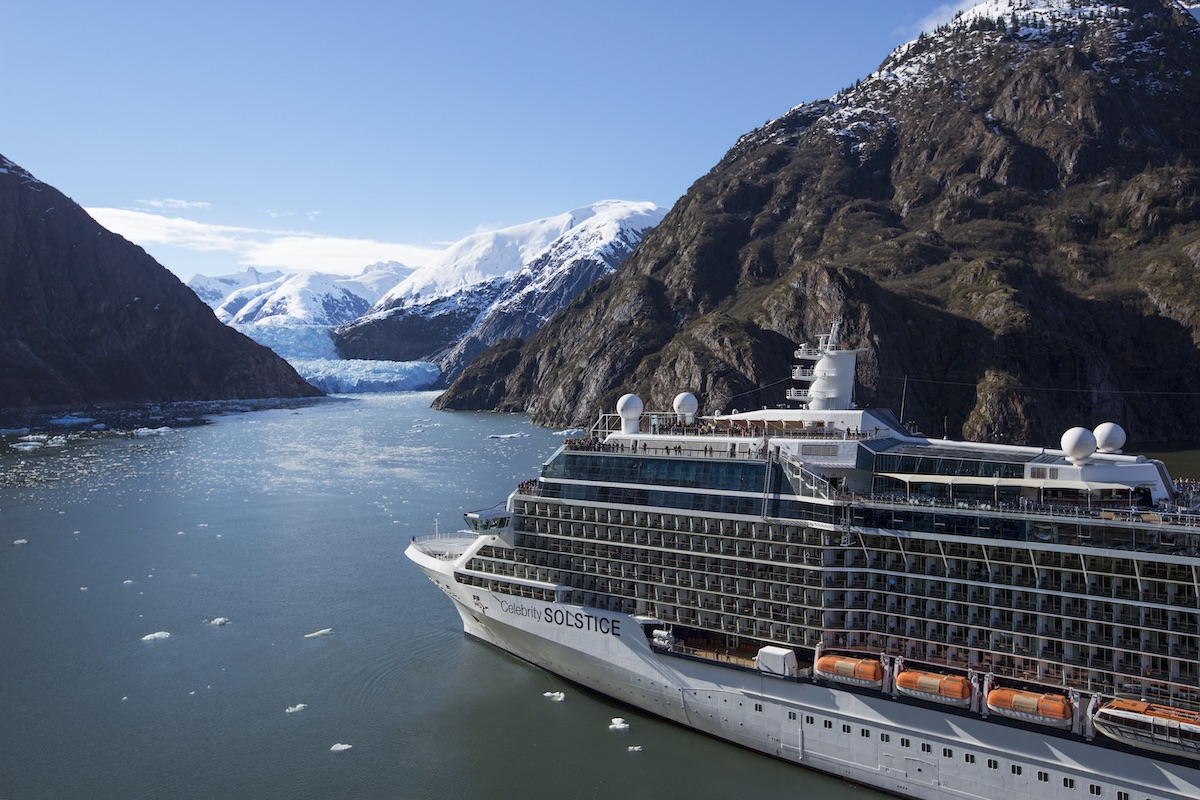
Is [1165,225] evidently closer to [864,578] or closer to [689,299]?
[689,299]

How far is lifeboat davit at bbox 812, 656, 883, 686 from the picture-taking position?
23828 mm

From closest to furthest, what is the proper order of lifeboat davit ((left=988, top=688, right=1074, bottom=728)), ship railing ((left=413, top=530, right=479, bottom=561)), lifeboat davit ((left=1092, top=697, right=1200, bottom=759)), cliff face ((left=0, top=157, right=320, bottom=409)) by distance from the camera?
lifeboat davit ((left=1092, top=697, right=1200, bottom=759)) < lifeboat davit ((left=988, top=688, right=1074, bottom=728)) < ship railing ((left=413, top=530, right=479, bottom=561)) < cliff face ((left=0, top=157, right=320, bottom=409))

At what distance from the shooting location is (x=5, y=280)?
585 ft

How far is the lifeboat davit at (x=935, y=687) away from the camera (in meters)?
22.6

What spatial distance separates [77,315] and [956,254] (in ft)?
569

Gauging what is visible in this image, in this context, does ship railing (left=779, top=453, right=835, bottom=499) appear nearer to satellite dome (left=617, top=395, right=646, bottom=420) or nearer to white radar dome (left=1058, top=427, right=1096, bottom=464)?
white radar dome (left=1058, top=427, right=1096, bottom=464)

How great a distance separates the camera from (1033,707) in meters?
21.6

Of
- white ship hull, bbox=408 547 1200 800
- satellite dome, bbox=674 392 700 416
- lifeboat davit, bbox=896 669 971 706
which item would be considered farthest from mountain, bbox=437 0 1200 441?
lifeboat davit, bbox=896 669 971 706

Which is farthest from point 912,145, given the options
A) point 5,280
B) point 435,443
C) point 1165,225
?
point 5,280

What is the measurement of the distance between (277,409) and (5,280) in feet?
198

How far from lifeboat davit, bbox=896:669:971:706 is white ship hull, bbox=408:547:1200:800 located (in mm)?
337

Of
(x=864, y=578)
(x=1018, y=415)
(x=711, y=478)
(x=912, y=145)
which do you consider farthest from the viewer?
(x=912, y=145)

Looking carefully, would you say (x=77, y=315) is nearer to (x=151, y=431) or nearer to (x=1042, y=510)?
(x=151, y=431)

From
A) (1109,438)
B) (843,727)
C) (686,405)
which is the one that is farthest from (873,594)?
(686,405)
